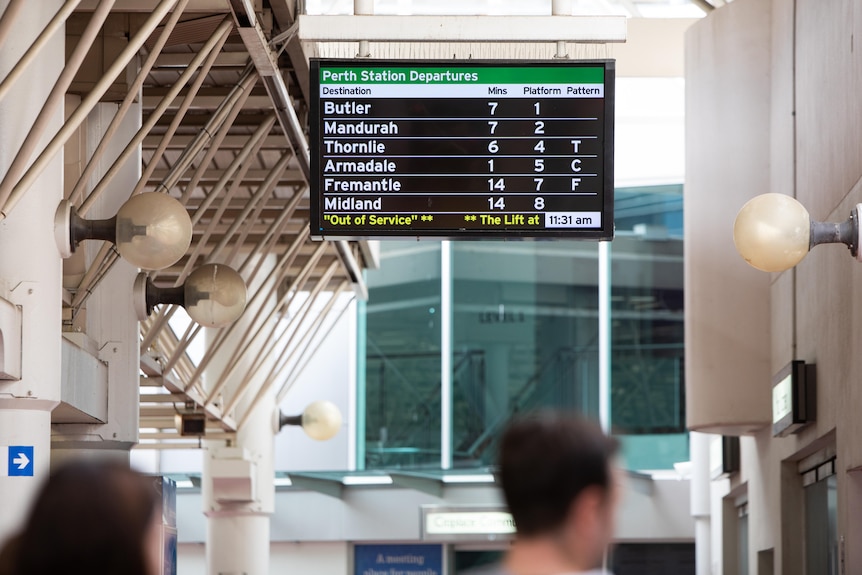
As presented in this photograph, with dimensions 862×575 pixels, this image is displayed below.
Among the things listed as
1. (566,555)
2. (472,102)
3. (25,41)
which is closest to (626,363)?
(472,102)

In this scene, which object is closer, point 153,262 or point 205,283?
point 153,262

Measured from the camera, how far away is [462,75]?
29.8 ft

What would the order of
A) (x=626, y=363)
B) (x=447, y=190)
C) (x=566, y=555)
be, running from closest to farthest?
(x=566, y=555) → (x=447, y=190) → (x=626, y=363)

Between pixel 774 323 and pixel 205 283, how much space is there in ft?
17.9

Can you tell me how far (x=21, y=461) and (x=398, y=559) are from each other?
67.7 ft

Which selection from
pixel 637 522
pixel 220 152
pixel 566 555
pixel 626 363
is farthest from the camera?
pixel 626 363

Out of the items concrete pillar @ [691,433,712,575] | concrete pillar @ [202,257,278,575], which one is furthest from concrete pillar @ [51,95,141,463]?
concrete pillar @ [691,433,712,575]

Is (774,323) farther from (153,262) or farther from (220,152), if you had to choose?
(153,262)

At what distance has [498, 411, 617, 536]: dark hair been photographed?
8.87 ft

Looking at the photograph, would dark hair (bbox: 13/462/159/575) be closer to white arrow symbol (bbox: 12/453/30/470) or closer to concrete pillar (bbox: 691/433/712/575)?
white arrow symbol (bbox: 12/453/30/470)

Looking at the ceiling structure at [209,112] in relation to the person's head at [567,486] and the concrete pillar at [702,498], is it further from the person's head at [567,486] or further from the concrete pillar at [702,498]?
Answer: the concrete pillar at [702,498]

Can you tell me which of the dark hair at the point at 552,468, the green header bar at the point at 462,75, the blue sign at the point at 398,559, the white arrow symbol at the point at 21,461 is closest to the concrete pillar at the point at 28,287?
the white arrow symbol at the point at 21,461

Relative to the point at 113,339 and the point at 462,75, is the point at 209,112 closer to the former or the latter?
the point at 113,339

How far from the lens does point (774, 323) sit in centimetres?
1336
